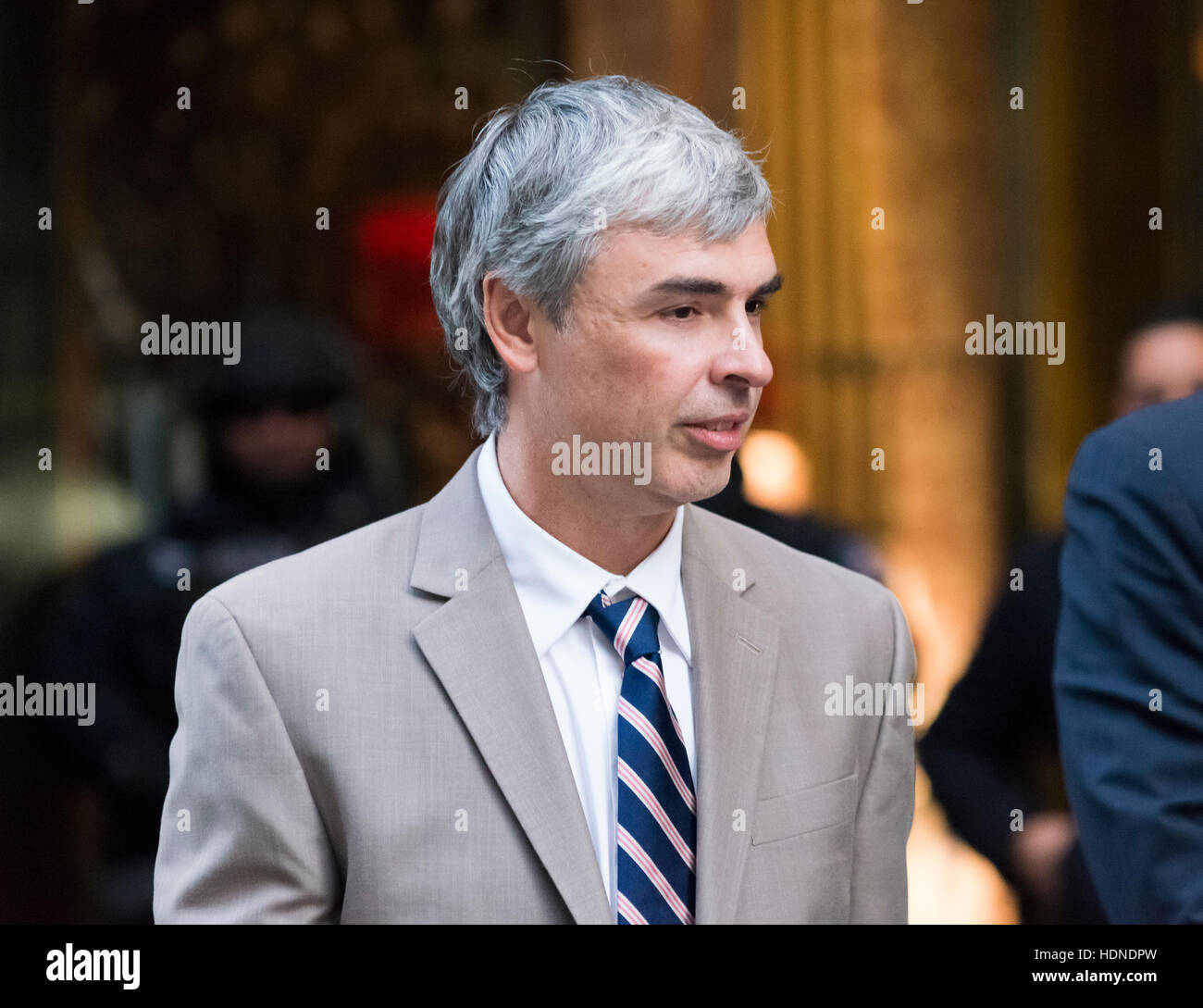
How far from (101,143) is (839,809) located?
3.76 meters

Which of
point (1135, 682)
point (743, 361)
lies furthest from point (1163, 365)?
point (743, 361)

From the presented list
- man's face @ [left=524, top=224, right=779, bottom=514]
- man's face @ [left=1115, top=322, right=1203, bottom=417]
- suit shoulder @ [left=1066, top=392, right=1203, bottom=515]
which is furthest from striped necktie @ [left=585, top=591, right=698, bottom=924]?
man's face @ [left=1115, top=322, right=1203, bottom=417]

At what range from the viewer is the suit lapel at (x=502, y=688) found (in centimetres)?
182

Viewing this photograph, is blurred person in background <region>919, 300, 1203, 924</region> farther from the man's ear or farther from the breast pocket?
the man's ear

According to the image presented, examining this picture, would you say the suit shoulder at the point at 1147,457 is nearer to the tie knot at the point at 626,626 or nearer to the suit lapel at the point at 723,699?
the suit lapel at the point at 723,699

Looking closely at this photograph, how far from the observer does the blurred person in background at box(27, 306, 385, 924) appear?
350 centimetres

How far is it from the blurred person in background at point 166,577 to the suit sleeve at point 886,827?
74.9 inches

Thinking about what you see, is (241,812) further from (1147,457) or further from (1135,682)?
(1147,457)

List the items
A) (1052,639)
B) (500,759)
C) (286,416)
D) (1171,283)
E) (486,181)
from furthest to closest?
(1171,283)
(286,416)
(1052,639)
(486,181)
(500,759)

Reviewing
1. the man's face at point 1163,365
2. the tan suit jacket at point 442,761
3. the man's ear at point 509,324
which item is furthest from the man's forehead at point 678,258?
the man's face at point 1163,365
